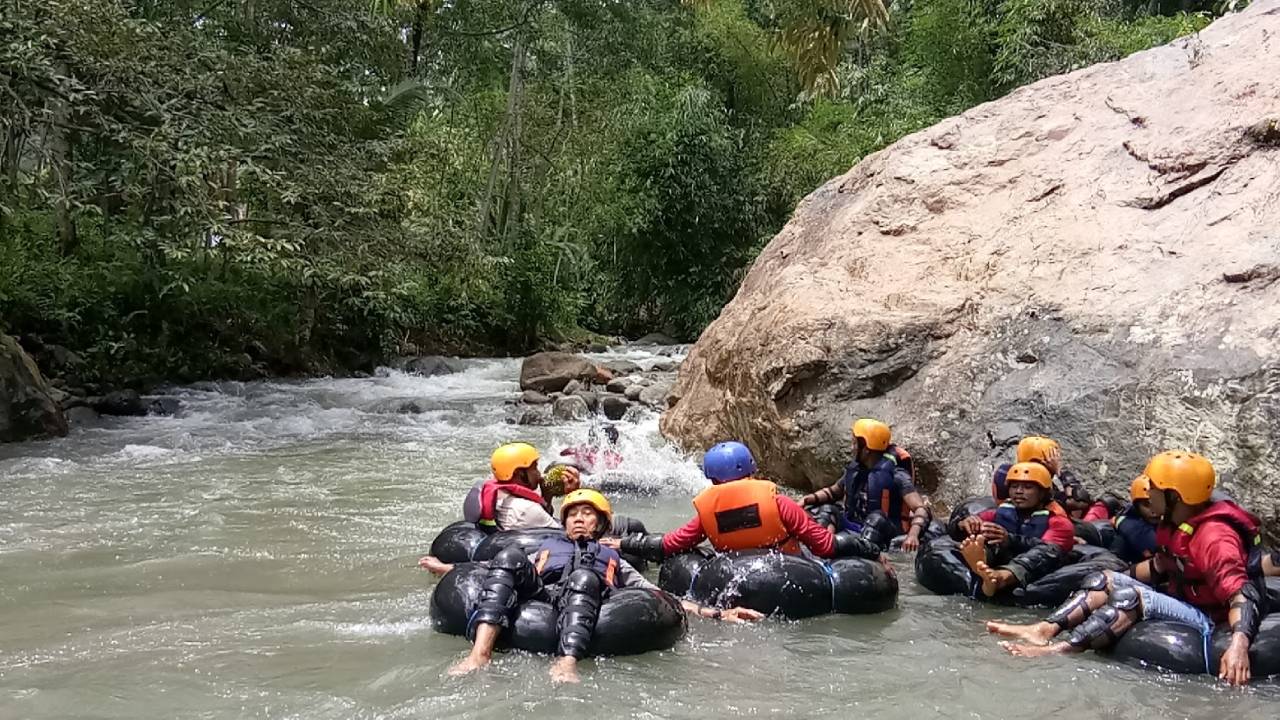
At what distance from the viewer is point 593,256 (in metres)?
25.4

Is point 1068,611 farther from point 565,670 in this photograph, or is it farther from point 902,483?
point 565,670

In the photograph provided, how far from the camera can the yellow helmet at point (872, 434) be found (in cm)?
657

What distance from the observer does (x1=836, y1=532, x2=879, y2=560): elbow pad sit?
554 centimetres

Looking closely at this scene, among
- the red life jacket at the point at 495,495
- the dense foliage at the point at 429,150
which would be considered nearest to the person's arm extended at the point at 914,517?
the red life jacket at the point at 495,495

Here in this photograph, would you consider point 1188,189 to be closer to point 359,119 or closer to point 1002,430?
point 1002,430

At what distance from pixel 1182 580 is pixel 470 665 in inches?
124

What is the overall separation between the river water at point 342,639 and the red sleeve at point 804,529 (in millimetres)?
433

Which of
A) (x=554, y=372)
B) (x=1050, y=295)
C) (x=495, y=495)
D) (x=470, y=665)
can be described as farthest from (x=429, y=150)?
(x=470, y=665)

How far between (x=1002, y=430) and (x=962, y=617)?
6.76 ft

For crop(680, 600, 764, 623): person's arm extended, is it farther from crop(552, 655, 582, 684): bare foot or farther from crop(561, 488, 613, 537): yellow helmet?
crop(552, 655, 582, 684): bare foot

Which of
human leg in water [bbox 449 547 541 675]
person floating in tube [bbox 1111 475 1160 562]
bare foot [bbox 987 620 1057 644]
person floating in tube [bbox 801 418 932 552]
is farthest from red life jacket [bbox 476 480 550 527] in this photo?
person floating in tube [bbox 1111 475 1160 562]

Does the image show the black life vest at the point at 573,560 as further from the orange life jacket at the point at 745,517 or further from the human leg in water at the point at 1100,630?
the human leg in water at the point at 1100,630

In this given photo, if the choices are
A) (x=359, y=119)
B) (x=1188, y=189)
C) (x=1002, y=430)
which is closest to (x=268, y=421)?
(x=359, y=119)

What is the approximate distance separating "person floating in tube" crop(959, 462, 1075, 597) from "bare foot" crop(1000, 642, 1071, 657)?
29.0 inches
